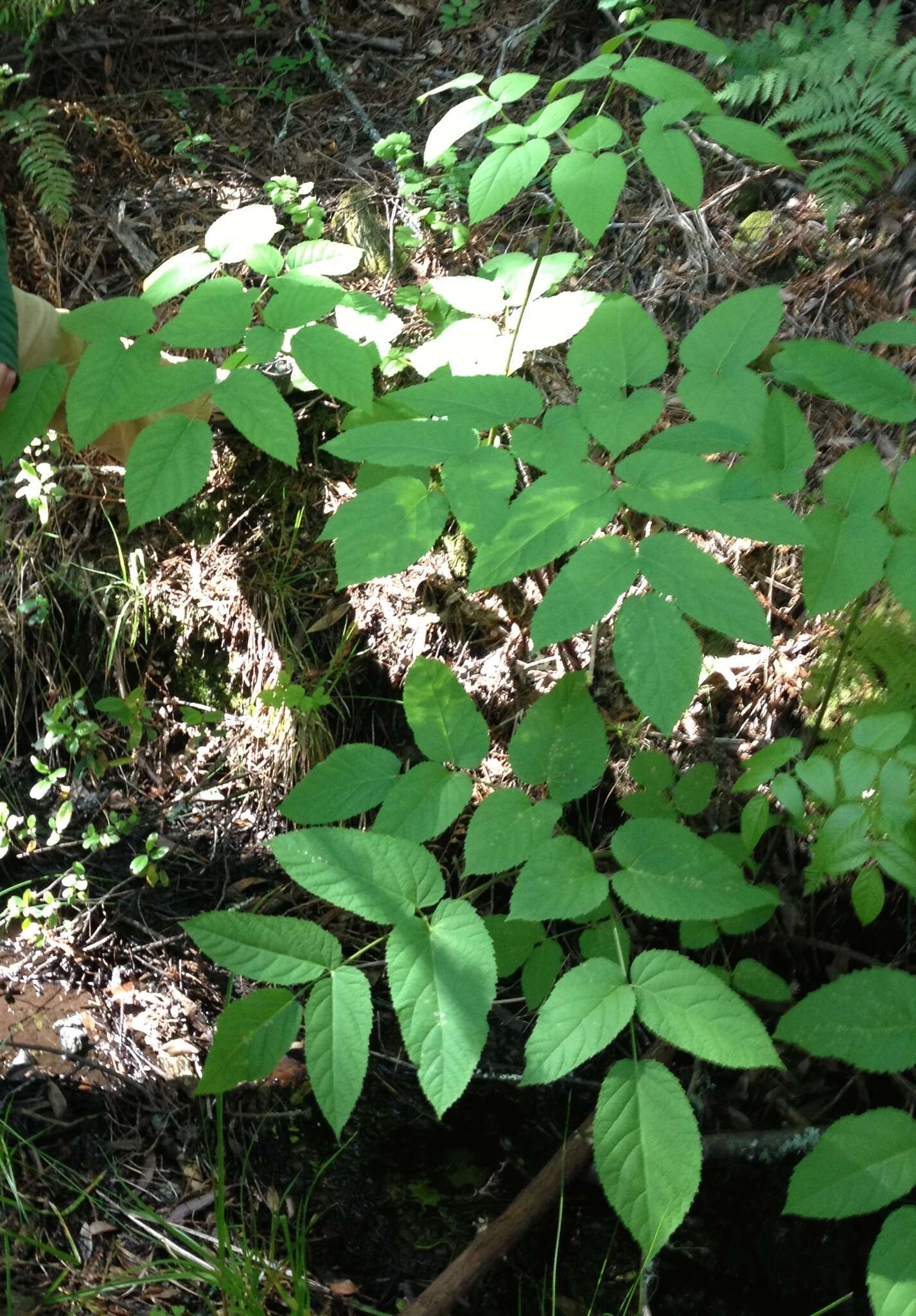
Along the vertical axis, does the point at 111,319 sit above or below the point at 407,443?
above

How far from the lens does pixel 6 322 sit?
209 cm

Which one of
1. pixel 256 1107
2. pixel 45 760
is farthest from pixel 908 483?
pixel 45 760

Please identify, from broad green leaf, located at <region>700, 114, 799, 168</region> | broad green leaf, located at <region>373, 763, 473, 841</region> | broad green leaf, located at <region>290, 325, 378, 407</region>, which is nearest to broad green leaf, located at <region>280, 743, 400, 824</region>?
broad green leaf, located at <region>373, 763, 473, 841</region>

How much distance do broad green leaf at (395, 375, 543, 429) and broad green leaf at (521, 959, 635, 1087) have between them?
Answer: 0.85 metres

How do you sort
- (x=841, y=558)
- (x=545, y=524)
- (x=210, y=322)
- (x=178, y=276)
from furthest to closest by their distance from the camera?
1. (x=178, y=276)
2. (x=210, y=322)
3. (x=841, y=558)
4. (x=545, y=524)

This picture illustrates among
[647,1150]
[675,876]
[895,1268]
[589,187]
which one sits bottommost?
[895,1268]

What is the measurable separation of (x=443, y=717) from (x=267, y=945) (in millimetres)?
527

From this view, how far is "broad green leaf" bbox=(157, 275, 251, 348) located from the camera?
167cm

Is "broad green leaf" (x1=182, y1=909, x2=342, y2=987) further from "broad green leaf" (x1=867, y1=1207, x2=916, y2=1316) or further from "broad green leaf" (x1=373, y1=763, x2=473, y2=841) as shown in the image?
"broad green leaf" (x1=867, y1=1207, x2=916, y2=1316)

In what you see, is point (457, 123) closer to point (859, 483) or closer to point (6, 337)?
point (859, 483)

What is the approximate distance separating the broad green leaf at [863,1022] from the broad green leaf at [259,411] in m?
1.14

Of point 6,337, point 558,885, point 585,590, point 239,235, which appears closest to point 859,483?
point 585,590

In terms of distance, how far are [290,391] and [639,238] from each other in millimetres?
1111

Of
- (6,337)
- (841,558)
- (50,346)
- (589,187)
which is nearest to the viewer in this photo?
(841,558)
